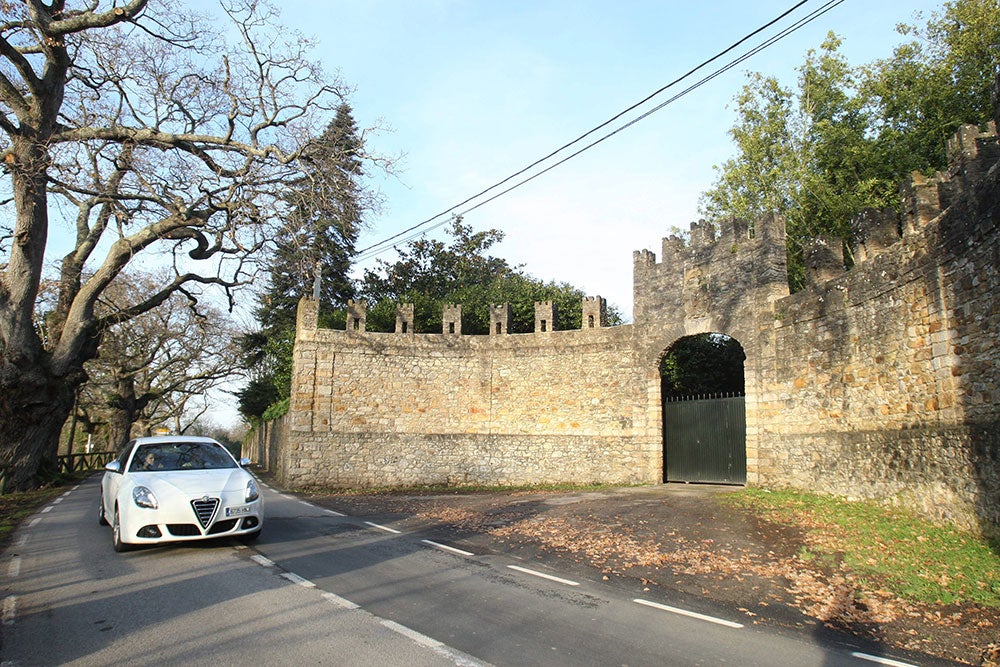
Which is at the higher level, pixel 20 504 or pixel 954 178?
pixel 954 178

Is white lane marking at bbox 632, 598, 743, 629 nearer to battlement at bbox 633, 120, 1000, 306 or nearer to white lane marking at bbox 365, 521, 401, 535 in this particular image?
white lane marking at bbox 365, 521, 401, 535

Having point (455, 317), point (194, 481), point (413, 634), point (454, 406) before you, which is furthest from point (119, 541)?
point (455, 317)

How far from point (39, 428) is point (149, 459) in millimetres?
11036

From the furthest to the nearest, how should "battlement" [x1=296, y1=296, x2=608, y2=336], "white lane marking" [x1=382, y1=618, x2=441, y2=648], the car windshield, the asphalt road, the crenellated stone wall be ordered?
"battlement" [x1=296, y1=296, x2=608, y2=336] < the car windshield < the crenellated stone wall < "white lane marking" [x1=382, y1=618, x2=441, y2=648] < the asphalt road

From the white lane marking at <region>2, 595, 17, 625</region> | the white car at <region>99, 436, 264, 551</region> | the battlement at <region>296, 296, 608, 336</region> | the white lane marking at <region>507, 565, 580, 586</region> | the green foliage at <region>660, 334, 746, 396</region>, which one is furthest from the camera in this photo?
the green foliage at <region>660, 334, 746, 396</region>

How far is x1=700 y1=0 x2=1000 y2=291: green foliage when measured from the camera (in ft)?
64.3

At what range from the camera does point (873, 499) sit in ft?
34.2

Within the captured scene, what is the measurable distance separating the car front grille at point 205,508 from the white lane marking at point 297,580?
1.50 meters

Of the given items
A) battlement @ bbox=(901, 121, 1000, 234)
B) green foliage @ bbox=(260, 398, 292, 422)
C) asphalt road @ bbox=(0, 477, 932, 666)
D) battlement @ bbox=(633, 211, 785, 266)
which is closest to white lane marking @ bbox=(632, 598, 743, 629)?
asphalt road @ bbox=(0, 477, 932, 666)

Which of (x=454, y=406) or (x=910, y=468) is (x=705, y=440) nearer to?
(x=910, y=468)

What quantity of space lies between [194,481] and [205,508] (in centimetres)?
47

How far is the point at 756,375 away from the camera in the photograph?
1452cm

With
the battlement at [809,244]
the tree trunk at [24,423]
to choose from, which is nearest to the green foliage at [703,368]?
the battlement at [809,244]

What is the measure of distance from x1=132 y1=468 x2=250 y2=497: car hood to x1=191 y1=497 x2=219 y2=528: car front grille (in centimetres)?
8
